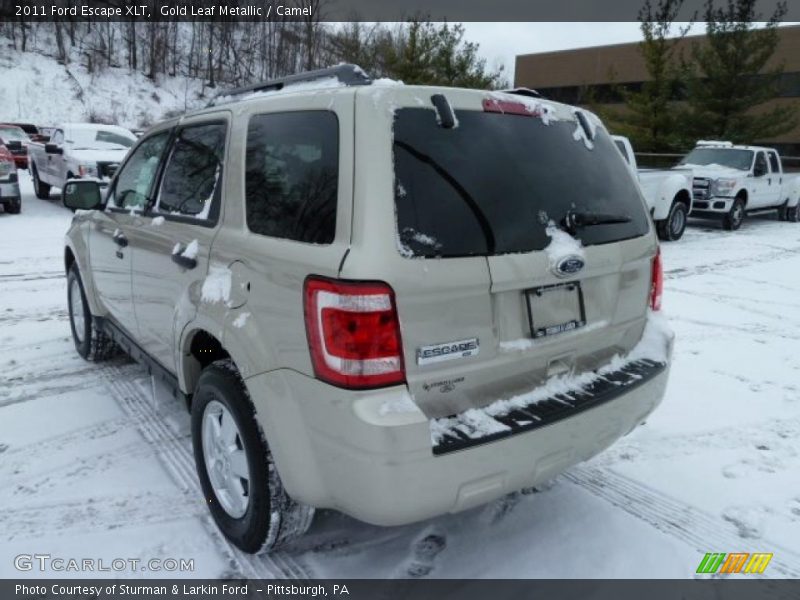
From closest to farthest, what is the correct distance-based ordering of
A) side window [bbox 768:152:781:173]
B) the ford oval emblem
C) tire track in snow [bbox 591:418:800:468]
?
the ford oval emblem, tire track in snow [bbox 591:418:800:468], side window [bbox 768:152:781:173]

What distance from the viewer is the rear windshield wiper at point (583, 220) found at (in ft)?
8.24

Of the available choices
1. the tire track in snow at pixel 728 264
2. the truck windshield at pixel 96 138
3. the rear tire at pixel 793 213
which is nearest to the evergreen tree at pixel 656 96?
the rear tire at pixel 793 213

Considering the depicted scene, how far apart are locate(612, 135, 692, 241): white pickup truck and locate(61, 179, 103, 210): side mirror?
978cm

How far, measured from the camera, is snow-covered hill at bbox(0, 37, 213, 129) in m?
39.2

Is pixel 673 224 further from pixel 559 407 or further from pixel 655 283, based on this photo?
pixel 559 407

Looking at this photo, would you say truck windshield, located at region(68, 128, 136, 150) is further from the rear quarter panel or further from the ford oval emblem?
the ford oval emblem

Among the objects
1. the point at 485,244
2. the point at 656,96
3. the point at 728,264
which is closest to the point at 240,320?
the point at 485,244

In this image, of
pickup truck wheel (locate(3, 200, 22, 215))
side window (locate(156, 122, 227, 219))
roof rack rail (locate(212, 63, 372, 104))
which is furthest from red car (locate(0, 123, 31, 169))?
roof rack rail (locate(212, 63, 372, 104))

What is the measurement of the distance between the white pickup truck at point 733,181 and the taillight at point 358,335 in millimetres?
13668

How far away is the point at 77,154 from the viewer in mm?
13008

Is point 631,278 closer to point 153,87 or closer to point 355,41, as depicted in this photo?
point 355,41

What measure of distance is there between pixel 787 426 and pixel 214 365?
367cm

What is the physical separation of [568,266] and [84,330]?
13.5 feet

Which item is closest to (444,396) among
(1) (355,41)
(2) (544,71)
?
(1) (355,41)
